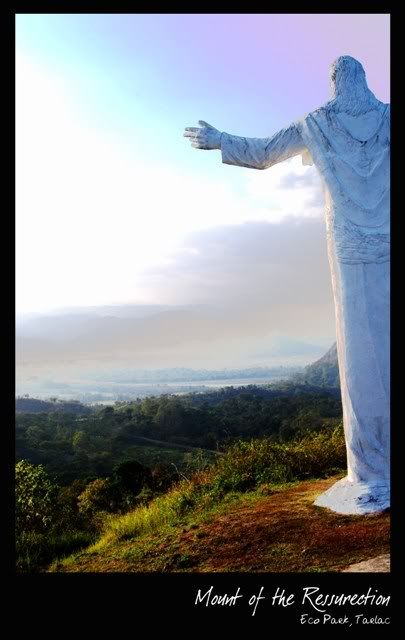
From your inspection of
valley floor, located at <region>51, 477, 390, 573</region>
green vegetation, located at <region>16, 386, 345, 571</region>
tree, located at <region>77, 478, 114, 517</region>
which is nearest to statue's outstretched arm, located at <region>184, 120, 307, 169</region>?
valley floor, located at <region>51, 477, 390, 573</region>

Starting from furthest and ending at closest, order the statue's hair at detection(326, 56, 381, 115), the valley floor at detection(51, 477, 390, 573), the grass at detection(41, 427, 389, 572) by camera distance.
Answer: the statue's hair at detection(326, 56, 381, 115) < the grass at detection(41, 427, 389, 572) < the valley floor at detection(51, 477, 390, 573)

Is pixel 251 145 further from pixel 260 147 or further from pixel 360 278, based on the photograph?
pixel 360 278

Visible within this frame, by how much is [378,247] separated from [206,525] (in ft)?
10.9

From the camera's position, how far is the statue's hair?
5.76m

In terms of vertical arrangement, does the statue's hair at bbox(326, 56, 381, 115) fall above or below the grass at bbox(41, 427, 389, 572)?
above

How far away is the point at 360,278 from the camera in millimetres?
5508

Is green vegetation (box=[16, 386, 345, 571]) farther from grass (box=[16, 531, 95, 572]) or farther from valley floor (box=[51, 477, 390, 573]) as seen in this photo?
valley floor (box=[51, 477, 390, 573])

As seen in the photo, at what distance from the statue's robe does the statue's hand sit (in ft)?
3.13

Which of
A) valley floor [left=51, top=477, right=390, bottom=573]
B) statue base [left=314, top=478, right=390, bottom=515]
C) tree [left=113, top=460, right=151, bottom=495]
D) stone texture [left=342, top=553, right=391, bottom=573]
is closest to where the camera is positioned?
stone texture [left=342, top=553, right=391, bottom=573]

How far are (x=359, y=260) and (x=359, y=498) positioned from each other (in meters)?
2.32

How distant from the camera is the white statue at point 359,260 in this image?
5406 millimetres

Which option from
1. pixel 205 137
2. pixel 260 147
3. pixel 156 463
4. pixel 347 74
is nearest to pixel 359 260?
pixel 260 147

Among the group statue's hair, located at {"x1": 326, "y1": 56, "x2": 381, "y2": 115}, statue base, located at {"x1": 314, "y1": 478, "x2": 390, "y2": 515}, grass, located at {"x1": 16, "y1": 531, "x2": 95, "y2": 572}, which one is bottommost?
grass, located at {"x1": 16, "y1": 531, "x2": 95, "y2": 572}
